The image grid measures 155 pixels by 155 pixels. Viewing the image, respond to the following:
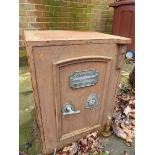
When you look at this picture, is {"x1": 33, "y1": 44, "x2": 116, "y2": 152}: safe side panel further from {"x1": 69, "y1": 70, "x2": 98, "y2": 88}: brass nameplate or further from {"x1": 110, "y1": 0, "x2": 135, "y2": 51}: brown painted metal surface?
{"x1": 110, "y1": 0, "x2": 135, "y2": 51}: brown painted metal surface

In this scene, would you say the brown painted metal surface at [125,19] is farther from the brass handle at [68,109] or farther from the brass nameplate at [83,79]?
the brass handle at [68,109]

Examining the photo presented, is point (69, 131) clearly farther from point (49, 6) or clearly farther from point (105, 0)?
point (105, 0)

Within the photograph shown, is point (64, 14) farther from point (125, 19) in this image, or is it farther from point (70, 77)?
point (70, 77)

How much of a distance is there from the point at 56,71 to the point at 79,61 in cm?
19

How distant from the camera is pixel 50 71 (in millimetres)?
1361

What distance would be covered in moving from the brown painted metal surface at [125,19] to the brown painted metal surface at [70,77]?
251 centimetres

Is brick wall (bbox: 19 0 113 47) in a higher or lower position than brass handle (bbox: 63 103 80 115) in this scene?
higher

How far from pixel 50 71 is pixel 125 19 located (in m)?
3.10

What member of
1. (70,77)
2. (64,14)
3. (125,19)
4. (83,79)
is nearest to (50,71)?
(70,77)

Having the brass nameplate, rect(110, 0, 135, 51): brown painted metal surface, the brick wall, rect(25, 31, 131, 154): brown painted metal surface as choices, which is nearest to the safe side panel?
rect(25, 31, 131, 154): brown painted metal surface

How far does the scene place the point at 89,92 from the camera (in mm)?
1647

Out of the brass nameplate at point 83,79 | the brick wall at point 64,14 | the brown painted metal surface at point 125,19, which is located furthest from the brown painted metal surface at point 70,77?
the brown painted metal surface at point 125,19

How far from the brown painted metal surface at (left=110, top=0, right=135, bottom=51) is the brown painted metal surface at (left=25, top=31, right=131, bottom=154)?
2507mm

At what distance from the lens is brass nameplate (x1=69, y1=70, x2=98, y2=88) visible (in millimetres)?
1482
